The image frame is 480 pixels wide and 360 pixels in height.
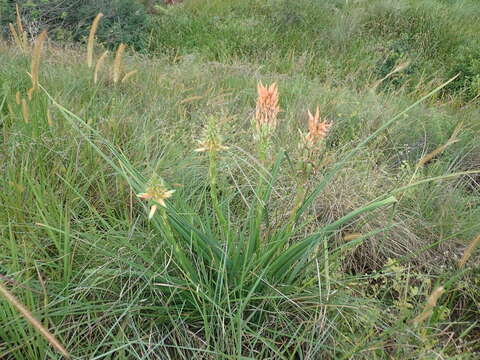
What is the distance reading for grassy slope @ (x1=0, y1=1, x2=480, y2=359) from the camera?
57.0 inches

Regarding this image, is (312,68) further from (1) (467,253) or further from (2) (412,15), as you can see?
(1) (467,253)

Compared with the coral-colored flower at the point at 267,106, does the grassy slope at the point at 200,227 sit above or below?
below

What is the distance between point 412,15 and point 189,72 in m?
5.59

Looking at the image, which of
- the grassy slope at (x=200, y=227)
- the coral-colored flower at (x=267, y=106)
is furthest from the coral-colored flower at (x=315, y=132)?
the grassy slope at (x=200, y=227)

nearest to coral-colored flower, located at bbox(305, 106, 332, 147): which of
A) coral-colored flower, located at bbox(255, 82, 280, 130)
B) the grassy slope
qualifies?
coral-colored flower, located at bbox(255, 82, 280, 130)

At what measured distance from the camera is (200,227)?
5.87 ft

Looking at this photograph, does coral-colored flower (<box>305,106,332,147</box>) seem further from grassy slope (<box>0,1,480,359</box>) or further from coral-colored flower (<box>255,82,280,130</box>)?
grassy slope (<box>0,1,480,359</box>)

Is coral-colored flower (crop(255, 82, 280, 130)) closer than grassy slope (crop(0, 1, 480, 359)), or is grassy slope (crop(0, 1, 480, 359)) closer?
coral-colored flower (crop(255, 82, 280, 130))

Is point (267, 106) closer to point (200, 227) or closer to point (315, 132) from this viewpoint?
point (315, 132)

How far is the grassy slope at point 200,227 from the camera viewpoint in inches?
57.0

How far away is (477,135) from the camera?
3475 millimetres

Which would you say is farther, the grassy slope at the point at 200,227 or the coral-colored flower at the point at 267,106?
the grassy slope at the point at 200,227

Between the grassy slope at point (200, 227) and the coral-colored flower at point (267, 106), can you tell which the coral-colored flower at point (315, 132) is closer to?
the coral-colored flower at point (267, 106)

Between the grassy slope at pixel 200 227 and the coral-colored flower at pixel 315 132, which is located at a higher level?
the coral-colored flower at pixel 315 132
